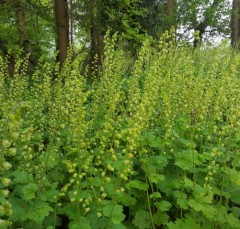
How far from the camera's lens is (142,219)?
2621 millimetres

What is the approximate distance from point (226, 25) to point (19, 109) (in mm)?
17902

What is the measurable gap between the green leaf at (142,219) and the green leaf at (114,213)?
36 cm

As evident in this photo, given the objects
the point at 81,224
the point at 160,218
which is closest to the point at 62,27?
the point at 160,218

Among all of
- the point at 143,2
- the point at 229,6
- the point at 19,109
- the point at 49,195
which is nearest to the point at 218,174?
the point at 49,195

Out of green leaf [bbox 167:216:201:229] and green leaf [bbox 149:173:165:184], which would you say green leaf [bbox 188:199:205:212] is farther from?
green leaf [bbox 149:173:165:184]

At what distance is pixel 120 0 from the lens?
8547mm

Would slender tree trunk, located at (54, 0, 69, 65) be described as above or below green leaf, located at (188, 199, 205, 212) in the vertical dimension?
above

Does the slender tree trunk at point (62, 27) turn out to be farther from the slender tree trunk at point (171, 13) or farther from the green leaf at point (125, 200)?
the slender tree trunk at point (171, 13)

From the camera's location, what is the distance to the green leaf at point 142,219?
101 inches

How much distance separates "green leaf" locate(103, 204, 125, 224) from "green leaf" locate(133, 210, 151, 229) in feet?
1.17

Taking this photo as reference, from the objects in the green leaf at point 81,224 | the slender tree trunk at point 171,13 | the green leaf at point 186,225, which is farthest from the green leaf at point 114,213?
the slender tree trunk at point 171,13

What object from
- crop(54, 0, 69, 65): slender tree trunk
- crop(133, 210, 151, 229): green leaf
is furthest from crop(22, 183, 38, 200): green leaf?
crop(54, 0, 69, 65): slender tree trunk

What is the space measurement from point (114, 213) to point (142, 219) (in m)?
0.44

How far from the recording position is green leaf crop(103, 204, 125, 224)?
2219mm
